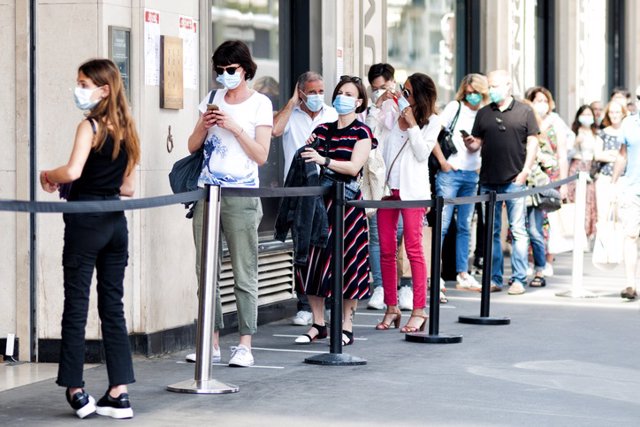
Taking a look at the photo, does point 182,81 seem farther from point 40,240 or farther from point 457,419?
point 457,419

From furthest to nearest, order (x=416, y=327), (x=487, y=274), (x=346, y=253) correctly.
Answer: (x=487, y=274) < (x=416, y=327) < (x=346, y=253)

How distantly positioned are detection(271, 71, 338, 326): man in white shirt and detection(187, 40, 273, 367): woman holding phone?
5.81 ft

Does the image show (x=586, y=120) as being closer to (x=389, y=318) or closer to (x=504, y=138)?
(x=504, y=138)

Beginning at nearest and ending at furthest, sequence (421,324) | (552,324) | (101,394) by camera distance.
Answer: (101,394)
(421,324)
(552,324)

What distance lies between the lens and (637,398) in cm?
768

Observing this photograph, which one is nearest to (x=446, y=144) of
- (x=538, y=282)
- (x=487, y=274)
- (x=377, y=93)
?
(x=377, y=93)

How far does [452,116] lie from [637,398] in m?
5.80

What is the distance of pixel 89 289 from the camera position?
689cm

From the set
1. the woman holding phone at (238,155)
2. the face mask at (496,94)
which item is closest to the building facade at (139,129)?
the woman holding phone at (238,155)

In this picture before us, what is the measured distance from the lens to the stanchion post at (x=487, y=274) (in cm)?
1060

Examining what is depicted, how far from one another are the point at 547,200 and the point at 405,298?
2659 mm

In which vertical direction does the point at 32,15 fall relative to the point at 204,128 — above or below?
above

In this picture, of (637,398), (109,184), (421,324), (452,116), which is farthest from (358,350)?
(452,116)

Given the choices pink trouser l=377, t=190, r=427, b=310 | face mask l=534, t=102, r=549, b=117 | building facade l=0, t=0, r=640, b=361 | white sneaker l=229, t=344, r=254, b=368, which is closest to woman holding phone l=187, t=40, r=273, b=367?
white sneaker l=229, t=344, r=254, b=368
